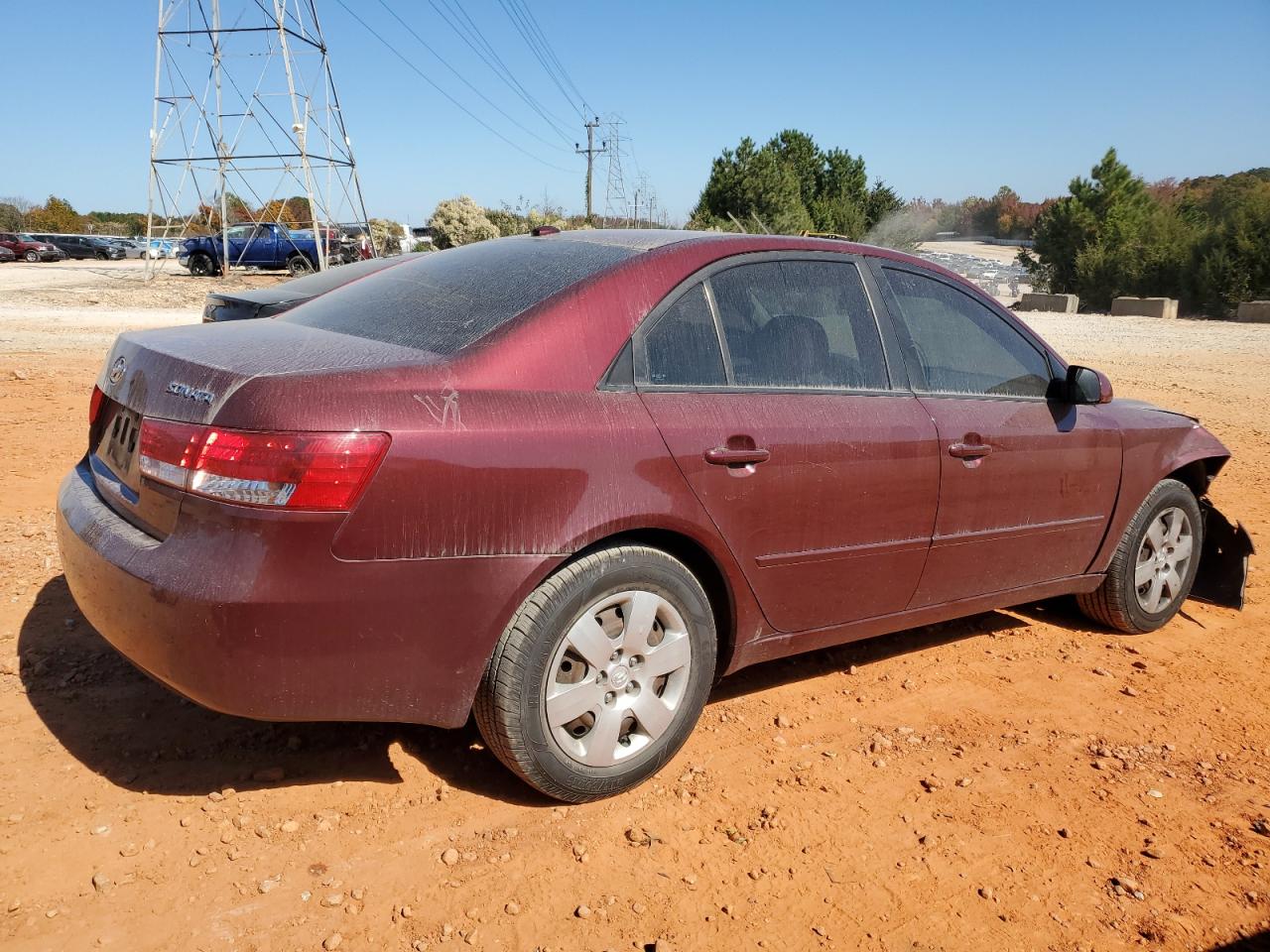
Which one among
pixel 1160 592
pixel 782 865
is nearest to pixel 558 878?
pixel 782 865

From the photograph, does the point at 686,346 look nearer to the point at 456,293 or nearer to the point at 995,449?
the point at 456,293

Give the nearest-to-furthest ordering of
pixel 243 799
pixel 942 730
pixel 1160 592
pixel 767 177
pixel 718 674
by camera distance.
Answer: pixel 243 799, pixel 718 674, pixel 942 730, pixel 1160 592, pixel 767 177

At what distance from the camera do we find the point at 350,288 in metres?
3.59

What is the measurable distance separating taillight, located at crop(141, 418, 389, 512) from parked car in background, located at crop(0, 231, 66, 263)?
159 feet

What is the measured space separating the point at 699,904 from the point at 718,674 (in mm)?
890

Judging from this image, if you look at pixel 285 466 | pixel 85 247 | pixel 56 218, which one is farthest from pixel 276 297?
pixel 56 218

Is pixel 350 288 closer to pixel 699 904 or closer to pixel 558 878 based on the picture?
pixel 558 878

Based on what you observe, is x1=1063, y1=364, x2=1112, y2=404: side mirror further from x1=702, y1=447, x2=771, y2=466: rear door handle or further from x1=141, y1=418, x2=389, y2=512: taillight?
x1=141, y1=418, x2=389, y2=512: taillight

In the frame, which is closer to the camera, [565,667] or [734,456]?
[565,667]

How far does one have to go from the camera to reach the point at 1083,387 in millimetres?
3775

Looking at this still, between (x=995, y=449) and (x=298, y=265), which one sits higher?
(x=298, y=265)

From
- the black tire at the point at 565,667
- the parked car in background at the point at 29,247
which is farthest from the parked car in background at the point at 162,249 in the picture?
the black tire at the point at 565,667

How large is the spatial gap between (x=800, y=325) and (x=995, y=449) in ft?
3.08

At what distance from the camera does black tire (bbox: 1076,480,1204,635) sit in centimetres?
423
